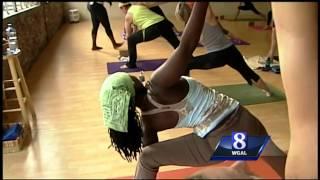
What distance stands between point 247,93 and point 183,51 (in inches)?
68.2

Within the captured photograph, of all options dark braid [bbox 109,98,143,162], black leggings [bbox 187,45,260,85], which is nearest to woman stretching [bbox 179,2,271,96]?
black leggings [bbox 187,45,260,85]

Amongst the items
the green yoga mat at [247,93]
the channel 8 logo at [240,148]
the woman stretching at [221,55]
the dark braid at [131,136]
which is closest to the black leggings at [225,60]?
the woman stretching at [221,55]

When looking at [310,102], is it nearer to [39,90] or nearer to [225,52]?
[225,52]

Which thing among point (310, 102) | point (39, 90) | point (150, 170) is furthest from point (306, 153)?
point (39, 90)

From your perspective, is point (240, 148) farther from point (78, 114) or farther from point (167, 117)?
point (78, 114)

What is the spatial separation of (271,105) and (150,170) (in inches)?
49.3

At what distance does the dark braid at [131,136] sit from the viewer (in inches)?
29.5

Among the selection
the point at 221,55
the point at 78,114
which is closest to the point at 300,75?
the point at 221,55

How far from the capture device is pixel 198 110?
887 mm

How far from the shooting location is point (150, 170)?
0.86 metres

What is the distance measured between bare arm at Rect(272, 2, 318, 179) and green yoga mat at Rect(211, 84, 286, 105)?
1.73 meters

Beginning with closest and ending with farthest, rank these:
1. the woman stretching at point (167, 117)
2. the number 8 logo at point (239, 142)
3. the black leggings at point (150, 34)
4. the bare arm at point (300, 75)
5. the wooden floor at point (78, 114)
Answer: the bare arm at point (300, 75), the number 8 logo at point (239, 142), the woman stretching at point (167, 117), the wooden floor at point (78, 114), the black leggings at point (150, 34)

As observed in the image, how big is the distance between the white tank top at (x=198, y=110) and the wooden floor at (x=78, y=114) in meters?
0.13

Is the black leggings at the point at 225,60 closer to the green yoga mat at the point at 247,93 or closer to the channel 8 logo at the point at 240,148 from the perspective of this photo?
the green yoga mat at the point at 247,93
